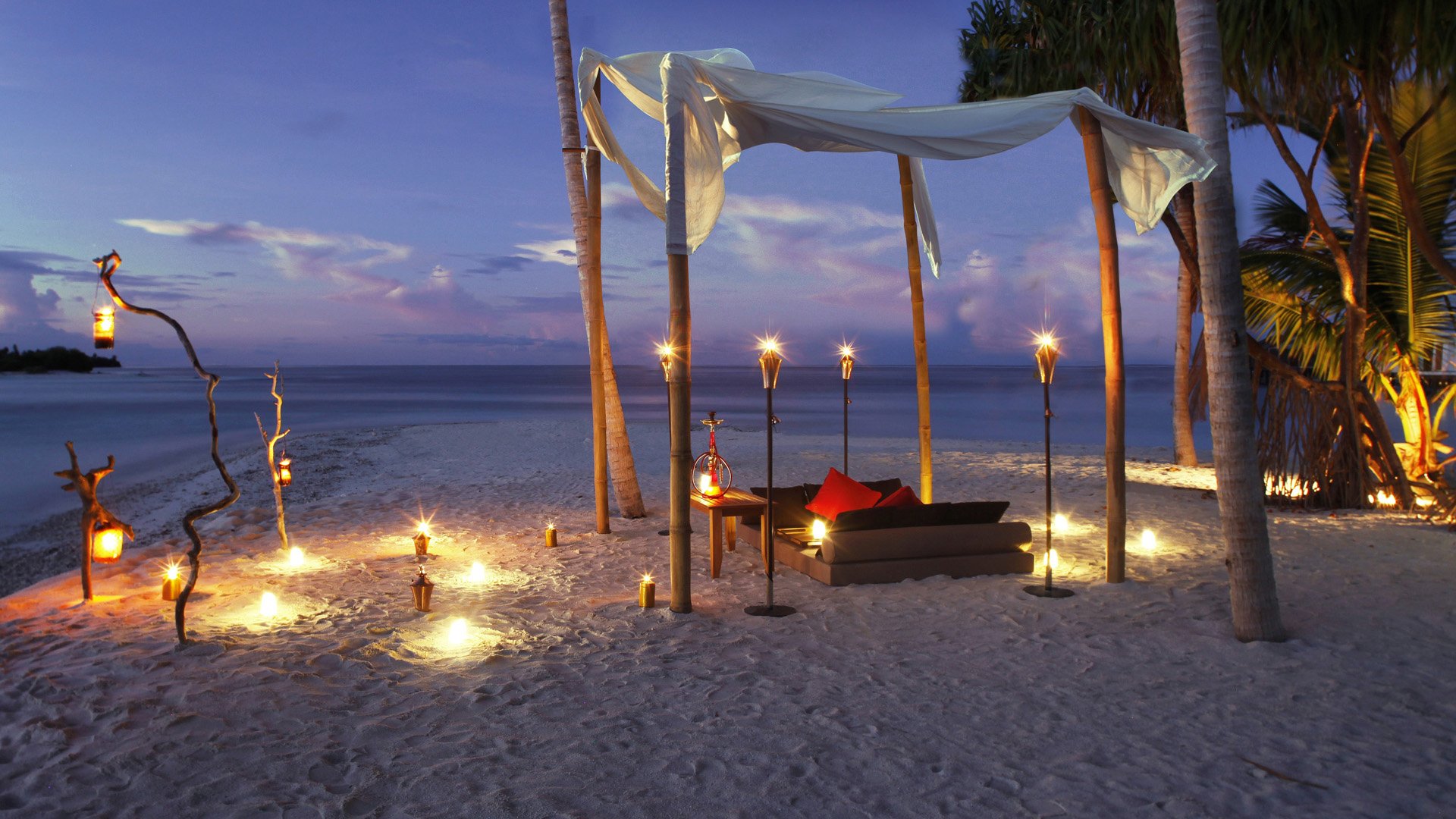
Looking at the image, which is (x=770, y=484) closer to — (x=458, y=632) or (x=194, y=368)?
(x=458, y=632)

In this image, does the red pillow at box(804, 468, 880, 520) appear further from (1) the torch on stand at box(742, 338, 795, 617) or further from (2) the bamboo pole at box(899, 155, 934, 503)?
(1) the torch on stand at box(742, 338, 795, 617)

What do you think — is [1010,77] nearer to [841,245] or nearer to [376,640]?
[841,245]

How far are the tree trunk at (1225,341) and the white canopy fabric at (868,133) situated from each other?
0.55 ft

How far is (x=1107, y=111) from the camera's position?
538 cm

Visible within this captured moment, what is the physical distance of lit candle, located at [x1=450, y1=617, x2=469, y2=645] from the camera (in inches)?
182

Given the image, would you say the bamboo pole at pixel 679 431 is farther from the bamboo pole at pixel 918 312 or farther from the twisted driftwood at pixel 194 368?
the bamboo pole at pixel 918 312

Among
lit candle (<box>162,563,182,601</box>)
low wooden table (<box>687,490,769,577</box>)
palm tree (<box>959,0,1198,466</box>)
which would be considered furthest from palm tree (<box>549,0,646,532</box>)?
palm tree (<box>959,0,1198,466</box>)

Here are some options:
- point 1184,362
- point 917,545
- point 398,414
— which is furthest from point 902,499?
point 398,414

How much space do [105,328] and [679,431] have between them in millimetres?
3159

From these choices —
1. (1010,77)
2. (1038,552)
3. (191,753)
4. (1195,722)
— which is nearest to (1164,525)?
(1038,552)

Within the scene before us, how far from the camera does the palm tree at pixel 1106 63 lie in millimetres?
8555

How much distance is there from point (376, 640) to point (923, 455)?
4977 mm

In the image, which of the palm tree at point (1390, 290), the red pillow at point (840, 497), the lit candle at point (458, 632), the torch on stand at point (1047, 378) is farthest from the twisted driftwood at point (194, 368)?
the palm tree at point (1390, 290)

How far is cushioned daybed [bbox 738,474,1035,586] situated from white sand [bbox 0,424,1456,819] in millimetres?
154
